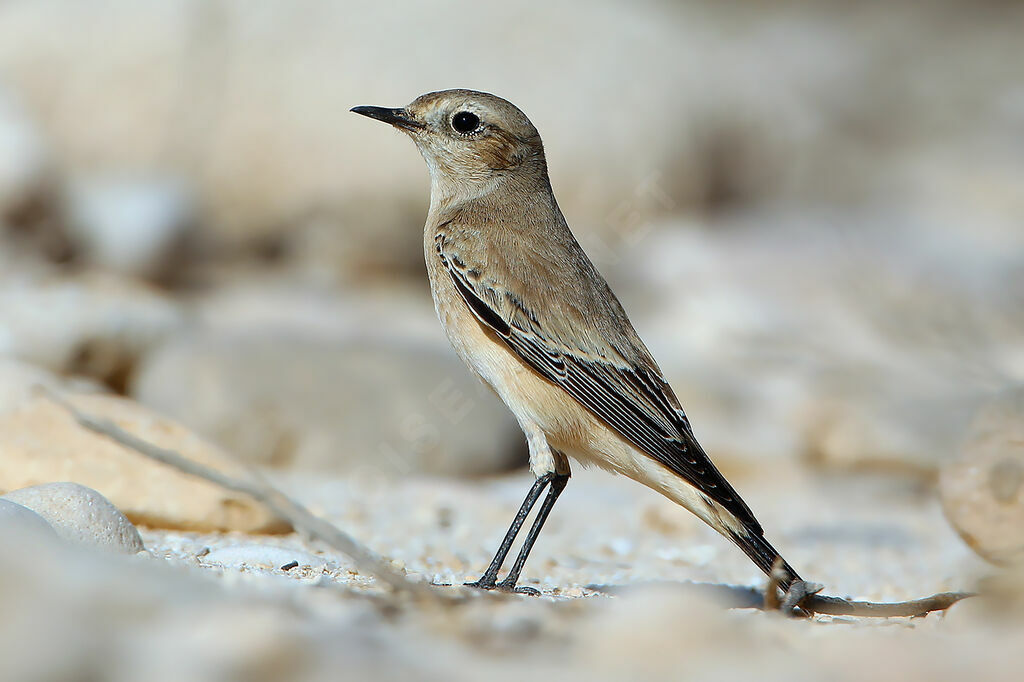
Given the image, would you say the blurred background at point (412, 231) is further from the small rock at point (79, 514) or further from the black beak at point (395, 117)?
the small rock at point (79, 514)

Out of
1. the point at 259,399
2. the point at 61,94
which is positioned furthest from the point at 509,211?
the point at 61,94

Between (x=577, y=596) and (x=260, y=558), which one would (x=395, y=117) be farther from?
(x=577, y=596)

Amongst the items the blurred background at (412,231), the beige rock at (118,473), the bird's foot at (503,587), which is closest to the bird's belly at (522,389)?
the bird's foot at (503,587)

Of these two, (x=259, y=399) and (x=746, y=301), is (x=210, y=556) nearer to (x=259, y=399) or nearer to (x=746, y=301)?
(x=259, y=399)

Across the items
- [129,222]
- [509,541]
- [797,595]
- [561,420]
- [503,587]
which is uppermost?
[129,222]

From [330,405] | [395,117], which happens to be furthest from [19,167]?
[395,117]

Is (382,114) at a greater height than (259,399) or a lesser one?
greater
